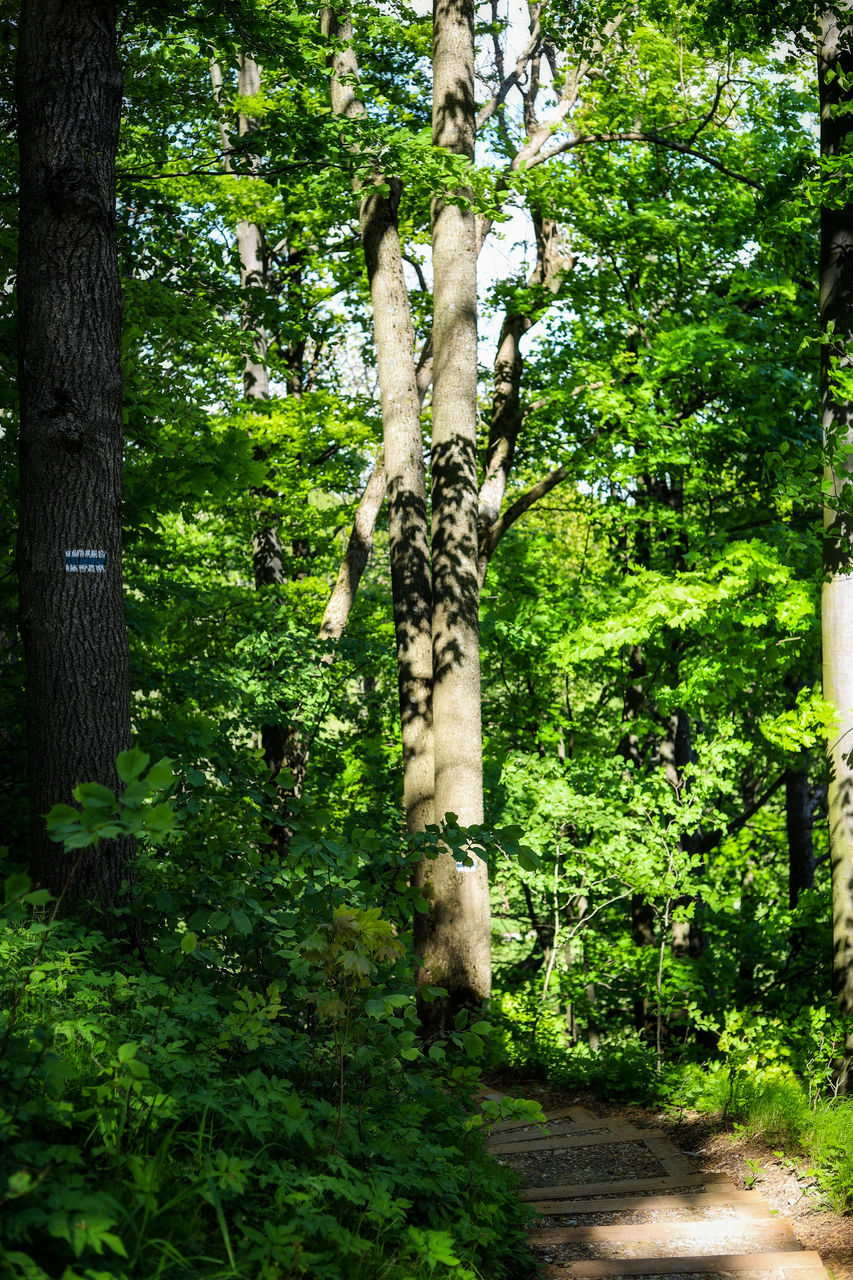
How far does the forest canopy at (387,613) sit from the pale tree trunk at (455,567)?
0.12ft

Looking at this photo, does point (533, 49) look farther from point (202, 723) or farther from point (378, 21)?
point (202, 723)

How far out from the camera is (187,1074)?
300 cm

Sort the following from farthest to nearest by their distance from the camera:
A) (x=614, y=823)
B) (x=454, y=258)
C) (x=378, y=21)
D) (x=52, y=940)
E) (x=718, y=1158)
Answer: (x=614, y=823), (x=378, y=21), (x=454, y=258), (x=718, y=1158), (x=52, y=940)

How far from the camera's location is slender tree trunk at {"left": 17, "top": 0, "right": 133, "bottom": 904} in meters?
4.41

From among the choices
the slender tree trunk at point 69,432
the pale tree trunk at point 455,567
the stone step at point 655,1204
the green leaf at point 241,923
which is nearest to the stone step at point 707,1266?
the stone step at point 655,1204

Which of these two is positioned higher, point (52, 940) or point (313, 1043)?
point (52, 940)

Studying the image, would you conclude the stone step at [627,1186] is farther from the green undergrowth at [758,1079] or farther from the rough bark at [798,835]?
the rough bark at [798,835]

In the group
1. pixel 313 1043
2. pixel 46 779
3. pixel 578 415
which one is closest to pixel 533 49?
pixel 578 415

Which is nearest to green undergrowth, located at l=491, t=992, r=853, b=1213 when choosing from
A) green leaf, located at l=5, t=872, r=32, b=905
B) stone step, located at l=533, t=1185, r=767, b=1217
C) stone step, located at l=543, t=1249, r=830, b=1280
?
stone step, located at l=533, t=1185, r=767, b=1217

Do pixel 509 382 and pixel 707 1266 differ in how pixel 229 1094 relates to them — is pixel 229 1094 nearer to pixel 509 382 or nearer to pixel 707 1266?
pixel 707 1266

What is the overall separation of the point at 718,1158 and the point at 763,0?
26.0 feet

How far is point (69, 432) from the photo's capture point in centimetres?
446

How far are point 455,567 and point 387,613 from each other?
27.7ft

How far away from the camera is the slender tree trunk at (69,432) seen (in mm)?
4406
